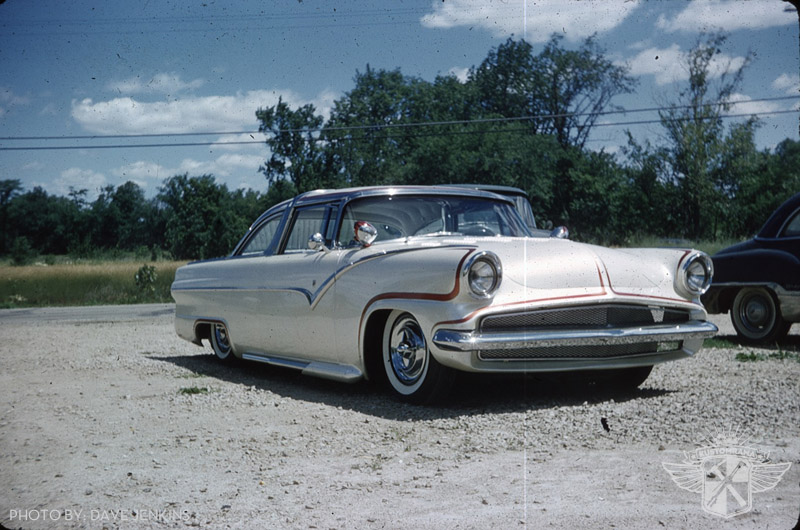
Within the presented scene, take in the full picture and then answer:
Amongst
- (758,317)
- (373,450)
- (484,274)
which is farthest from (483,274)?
(758,317)

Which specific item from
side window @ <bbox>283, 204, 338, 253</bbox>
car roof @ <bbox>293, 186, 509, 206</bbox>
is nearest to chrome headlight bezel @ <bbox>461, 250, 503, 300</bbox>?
car roof @ <bbox>293, 186, 509, 206</bbox>

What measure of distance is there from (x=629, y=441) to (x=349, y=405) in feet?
6.25

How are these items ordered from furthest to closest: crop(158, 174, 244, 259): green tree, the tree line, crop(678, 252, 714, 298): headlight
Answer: crop(158, 174, 244, 259): green tree < the tree line < crop(678, 252, 714, 298): headlight

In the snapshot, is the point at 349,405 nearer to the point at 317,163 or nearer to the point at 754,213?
the point at 754,213

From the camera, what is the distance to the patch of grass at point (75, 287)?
78.0 feet

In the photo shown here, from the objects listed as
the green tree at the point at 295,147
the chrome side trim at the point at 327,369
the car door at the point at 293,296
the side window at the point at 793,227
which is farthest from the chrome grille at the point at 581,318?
the green tree at the point at 295,147

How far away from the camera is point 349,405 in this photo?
5059 millimetres

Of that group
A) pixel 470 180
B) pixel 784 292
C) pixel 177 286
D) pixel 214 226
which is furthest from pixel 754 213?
pixel 214 226

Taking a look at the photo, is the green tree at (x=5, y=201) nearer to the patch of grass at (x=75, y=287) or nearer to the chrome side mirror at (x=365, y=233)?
the patch of grass at (x=75, y=287)

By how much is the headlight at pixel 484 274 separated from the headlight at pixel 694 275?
146cm

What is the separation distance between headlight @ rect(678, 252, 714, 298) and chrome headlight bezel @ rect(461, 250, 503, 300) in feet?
4.77

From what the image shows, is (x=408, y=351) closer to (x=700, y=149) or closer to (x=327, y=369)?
(x=327, y=369)

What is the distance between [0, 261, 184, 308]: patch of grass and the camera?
23781mm

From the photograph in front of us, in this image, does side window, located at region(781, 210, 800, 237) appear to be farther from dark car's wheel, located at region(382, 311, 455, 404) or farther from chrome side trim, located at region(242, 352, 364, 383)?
chrome side trim, located at region(242, 352, 364, 383)
